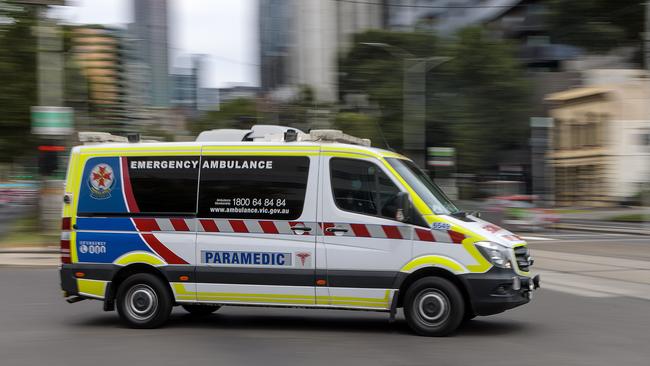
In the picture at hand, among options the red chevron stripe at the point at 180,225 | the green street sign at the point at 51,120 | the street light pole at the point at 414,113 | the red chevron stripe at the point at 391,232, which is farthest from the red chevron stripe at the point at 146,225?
the street light pole at the point at 414,113

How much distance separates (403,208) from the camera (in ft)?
27.5

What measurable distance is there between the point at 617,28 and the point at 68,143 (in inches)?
1025

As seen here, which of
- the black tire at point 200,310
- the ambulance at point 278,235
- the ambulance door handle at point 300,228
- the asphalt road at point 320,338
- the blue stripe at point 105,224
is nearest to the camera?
the asphalt road at point 320,338

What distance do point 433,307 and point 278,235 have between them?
1736 mm

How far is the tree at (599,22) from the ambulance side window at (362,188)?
32476mm

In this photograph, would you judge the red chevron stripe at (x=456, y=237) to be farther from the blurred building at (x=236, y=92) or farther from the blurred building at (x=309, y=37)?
the blurred building at (x=309, y=37)

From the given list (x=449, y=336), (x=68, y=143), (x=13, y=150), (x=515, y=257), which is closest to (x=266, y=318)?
(x=449, y=336)

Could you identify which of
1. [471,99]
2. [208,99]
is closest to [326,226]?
[471,99]

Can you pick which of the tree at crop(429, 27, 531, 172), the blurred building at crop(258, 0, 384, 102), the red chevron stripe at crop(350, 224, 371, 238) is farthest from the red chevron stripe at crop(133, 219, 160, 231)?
the blurred building at crop(258, 0, 384, 102)

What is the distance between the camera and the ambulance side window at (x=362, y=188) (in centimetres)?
853

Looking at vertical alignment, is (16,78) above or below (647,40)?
below

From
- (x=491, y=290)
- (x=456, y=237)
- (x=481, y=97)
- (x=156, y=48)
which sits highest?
(x=156, y=48)

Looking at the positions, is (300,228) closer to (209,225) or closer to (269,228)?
(269,228)

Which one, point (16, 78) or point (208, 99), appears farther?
point (208, 99)
